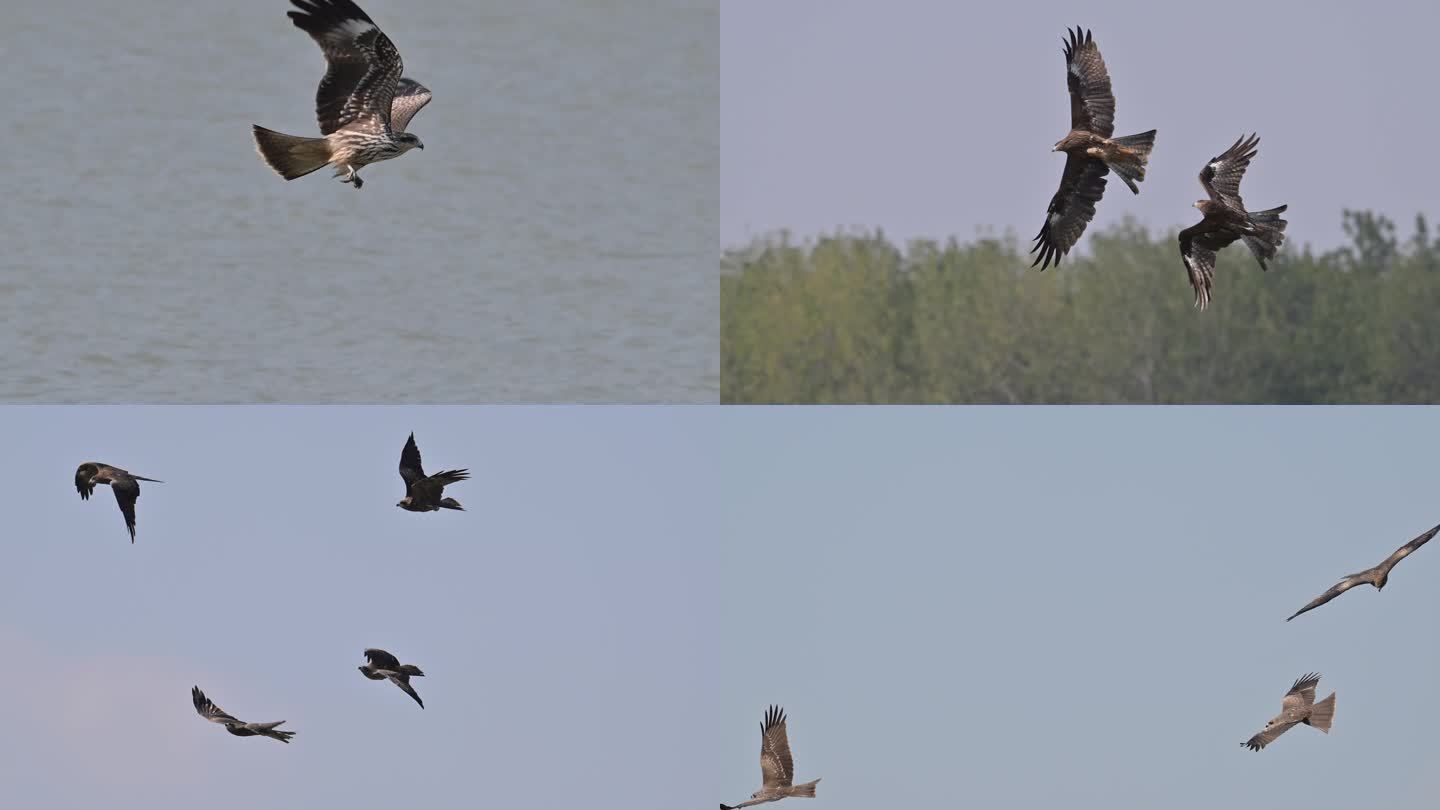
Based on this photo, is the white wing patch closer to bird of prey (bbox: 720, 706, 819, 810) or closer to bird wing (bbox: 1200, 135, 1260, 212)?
bird wing (bbox: 1200, 135, 1260, 212)

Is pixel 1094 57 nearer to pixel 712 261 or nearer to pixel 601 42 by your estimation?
pixel 712 261

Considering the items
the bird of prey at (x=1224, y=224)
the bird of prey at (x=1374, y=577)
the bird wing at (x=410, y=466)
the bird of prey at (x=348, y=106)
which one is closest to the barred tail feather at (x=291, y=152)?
the bird of prey at (x=348, y=106)

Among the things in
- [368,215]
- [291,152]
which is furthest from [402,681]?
[368,215]

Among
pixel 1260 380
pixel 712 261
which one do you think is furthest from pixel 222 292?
pixel 1260 380

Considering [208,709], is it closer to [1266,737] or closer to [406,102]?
[406,102]

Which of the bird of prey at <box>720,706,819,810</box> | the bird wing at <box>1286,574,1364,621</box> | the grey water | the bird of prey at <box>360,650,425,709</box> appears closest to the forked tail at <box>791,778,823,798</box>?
the bird of prey at <box>720,706,819,810</box>

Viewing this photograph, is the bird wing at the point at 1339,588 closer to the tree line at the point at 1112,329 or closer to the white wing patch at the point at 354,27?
the white wing patch at the point at 354,27

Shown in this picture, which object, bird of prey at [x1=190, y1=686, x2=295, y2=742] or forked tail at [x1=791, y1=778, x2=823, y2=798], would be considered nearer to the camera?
bird of prey at [x1=190, y1=686, x2=295, y2=742]
